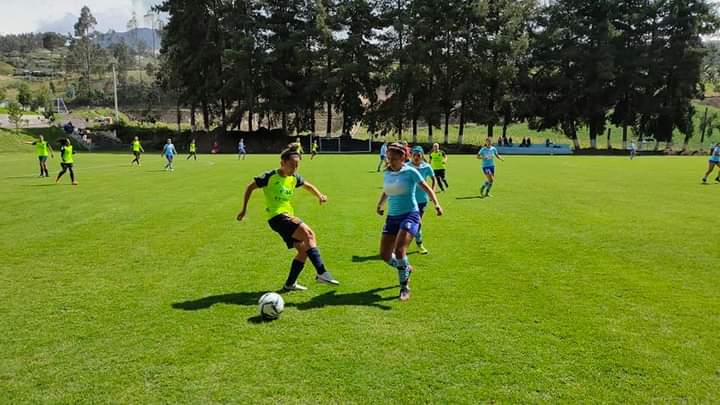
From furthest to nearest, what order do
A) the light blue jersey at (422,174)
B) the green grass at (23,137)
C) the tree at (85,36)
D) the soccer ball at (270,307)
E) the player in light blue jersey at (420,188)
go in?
the tree at (85,36) → the green grass at (23,137) → the light blue jersey at (422,174) → the player in light blue jersey at (420,188) → the soccer ball at (270,307)

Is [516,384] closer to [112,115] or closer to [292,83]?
[292,83]

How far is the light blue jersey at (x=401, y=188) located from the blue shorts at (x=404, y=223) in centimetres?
6

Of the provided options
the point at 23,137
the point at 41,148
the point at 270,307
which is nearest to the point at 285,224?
the point at 270,307

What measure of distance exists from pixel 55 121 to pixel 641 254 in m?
77.3

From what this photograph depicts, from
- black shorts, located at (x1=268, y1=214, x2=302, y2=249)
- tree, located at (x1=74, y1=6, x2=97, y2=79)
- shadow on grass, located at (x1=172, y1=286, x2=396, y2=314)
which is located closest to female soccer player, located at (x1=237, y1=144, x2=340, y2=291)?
black shorts, located at (x1=268, y1=214, x2=302, y2=249)

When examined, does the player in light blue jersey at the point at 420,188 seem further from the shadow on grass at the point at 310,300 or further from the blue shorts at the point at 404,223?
the shadow on grass at the point at 310,300

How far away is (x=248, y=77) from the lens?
176 feet

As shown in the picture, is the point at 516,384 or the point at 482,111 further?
the point at 482,111

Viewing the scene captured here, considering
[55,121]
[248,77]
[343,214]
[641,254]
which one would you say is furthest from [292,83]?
[641,254]

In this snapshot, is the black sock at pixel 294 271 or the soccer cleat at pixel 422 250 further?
the soccer cleat at pixel 422 250

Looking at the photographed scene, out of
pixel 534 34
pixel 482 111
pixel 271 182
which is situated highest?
pixel 534 34

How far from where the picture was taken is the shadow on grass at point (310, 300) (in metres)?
6.40

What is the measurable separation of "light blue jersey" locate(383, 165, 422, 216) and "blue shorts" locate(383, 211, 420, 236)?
0.19 feet

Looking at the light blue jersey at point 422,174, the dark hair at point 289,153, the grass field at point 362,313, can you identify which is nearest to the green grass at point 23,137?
the grass field at point 362,313
